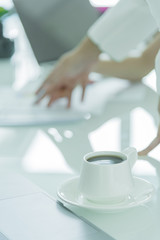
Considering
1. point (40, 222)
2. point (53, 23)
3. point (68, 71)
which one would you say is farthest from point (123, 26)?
point (40, 222)

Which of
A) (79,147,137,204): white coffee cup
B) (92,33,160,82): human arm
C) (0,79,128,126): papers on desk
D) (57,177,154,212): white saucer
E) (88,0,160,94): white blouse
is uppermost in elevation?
(79,147,137,204): white coffee cup

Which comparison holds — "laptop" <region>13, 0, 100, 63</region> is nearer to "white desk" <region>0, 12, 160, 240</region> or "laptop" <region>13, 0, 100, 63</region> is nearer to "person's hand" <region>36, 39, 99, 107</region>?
"person's hand" <region>36, 39, 99, 107</region>

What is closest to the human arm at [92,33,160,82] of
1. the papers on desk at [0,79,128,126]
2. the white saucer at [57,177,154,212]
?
the papers on desk at [0,79,128,126]

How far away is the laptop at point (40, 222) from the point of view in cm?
76

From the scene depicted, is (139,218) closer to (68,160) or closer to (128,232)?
(128,232)

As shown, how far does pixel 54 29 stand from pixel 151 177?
0.93m

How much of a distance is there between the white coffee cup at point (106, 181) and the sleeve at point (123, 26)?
0.67 m

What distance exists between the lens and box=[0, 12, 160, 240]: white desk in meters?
0.83

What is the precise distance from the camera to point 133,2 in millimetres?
1406

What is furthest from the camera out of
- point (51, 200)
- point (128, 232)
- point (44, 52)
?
point (44, 52)

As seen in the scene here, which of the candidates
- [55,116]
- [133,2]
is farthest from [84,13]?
[55,116]

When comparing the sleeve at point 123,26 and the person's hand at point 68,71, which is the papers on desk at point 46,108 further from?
the sleeve at point 123,26

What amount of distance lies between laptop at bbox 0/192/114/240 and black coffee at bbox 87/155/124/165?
0.29 feet

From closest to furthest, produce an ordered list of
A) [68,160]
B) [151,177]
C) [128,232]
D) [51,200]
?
[128,232] < [51,200] < [151,177] < [68,160]
